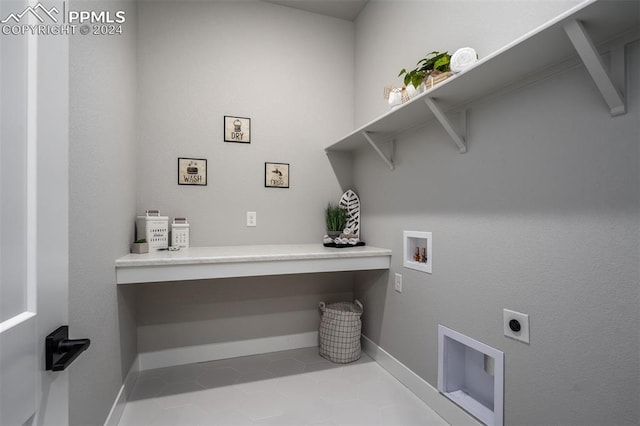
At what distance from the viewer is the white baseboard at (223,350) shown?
7.18 ft

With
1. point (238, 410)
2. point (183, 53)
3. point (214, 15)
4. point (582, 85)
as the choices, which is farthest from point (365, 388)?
point (214, 15)

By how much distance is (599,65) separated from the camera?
922 mm

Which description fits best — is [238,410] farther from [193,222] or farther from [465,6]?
[465,6]

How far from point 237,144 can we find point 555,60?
201 centimetres

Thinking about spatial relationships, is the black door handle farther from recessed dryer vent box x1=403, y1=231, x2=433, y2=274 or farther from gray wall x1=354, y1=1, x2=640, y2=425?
recessed dryer vent box x1=403, y1=231, x2=433, y2=274

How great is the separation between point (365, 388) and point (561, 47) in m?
2.01

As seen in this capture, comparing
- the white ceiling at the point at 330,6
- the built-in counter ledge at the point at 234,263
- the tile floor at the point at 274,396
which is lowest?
the tile floor at the point at 274,396

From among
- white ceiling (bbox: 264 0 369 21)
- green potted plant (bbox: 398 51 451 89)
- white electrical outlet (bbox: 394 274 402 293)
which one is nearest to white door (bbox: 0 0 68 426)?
green potted plant (bbox: 398 51 451 89)

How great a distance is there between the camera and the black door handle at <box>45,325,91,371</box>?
22.8 inches

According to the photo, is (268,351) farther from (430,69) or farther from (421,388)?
(430,69)

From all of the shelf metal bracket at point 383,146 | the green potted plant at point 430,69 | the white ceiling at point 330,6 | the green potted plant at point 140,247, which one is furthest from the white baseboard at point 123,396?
the white ceiling at point 330,6

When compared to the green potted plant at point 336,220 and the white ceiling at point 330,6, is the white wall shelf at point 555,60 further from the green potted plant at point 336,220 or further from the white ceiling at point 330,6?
the white ceiling at point 330,6

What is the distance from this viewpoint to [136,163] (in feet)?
6.93

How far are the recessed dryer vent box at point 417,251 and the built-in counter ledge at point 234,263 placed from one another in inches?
8.1
